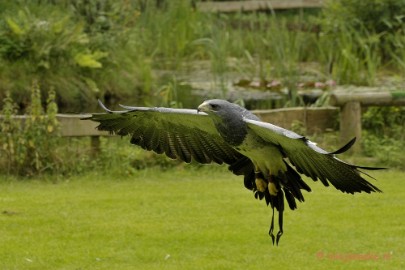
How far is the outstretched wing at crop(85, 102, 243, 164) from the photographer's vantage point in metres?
7.26

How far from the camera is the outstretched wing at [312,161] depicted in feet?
19.6

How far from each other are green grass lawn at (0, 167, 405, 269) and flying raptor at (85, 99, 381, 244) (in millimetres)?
1063

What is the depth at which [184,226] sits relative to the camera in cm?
908

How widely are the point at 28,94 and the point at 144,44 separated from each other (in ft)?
13.4

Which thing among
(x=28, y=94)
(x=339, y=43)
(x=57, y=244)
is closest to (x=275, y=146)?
(x=57, y=244)

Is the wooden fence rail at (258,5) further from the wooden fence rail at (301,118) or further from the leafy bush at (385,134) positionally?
the wooden fence rail at (301,118)

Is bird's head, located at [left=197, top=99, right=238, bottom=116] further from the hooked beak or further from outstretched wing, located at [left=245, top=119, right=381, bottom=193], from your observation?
outstretched wing, located at [left=245, top=119, right=381, bottom=193]

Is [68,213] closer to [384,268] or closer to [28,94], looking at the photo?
[384,268]

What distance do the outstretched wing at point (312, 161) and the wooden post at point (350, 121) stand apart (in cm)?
566

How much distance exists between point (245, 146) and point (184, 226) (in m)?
2.86

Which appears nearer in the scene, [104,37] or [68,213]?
[68,213]

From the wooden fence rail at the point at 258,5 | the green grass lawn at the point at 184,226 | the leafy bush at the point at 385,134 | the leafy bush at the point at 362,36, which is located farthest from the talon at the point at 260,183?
the wooden fence rail at the point at 258,5

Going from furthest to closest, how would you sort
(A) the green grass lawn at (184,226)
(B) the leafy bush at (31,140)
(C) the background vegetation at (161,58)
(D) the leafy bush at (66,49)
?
(D) the leafy bush at (66,49) → (C) the background vegetation at (161,58) → (B) the leafy bush at (31,140) → (A) the green grass lawn at (184,226)

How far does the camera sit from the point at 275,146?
650cm
